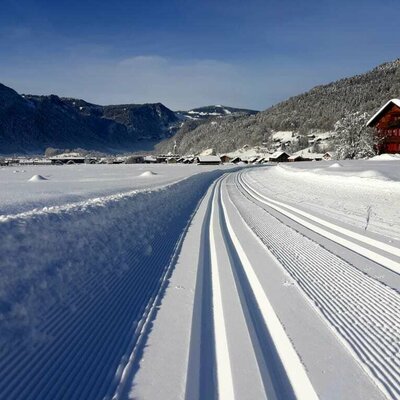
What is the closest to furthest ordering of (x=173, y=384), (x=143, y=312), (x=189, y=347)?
(x=173, y=384) → (x=189, y=347) → (x=143, y=312)

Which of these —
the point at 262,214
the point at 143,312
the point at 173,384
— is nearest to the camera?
the point at 173,384

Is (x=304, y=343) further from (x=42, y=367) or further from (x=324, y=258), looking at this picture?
(x=324, y=258)

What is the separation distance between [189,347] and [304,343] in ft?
4.25

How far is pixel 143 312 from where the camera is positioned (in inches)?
238

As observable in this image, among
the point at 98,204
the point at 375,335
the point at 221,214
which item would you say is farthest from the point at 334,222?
the point at 375,335

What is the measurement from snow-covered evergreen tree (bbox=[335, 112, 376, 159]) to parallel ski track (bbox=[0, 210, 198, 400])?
207 ft

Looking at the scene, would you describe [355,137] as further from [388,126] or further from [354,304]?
[354,304]

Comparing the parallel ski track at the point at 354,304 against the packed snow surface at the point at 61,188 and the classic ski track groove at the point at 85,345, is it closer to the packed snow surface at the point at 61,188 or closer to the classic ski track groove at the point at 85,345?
the classic ski track groove at the point at 85,345

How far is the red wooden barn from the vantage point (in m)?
61.4

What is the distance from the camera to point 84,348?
486 centimetres

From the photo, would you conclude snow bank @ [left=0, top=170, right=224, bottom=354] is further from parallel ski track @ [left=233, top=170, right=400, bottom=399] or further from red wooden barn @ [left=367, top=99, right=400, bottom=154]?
red wooden barn @ [left=367, top=99, right=400, bottom=154]

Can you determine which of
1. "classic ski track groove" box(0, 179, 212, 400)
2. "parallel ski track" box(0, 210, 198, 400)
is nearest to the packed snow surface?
"classic ski track groove" box(0, 179, 212, 400)

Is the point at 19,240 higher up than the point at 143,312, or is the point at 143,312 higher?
the point at 19,240

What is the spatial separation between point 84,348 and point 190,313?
1600 mm
